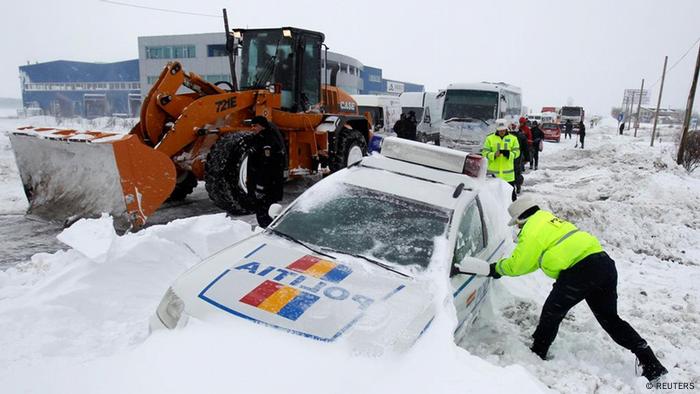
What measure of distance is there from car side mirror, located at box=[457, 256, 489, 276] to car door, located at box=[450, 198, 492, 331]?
7 cm

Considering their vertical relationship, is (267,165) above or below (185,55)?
below

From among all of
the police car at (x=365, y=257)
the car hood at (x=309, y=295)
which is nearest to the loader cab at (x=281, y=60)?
the police car at (x=365, y=257)

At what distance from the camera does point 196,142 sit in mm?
7527

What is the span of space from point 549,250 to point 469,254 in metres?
0.62

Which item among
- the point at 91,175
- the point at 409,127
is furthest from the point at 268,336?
the point at 409,127

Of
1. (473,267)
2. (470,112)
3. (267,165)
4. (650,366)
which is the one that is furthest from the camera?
(470,112)

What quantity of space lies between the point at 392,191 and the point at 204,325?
6.28 ft

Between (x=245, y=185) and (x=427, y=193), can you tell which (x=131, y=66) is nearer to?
(x=245, y=185)

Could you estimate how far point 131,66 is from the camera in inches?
2095

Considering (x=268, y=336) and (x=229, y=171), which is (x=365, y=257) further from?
(x=229, y=171)

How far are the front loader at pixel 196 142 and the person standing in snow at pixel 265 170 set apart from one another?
0.18 m

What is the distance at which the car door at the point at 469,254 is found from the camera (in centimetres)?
332

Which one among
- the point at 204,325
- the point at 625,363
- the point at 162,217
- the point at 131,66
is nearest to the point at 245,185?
the point at 162,217

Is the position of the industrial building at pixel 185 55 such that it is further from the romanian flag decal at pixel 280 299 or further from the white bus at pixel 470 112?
the romanian flag decal at pixel 280 299
